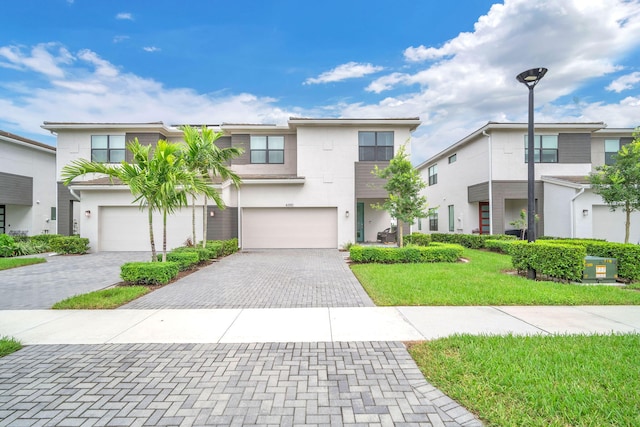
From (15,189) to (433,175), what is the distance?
29380 millimetres

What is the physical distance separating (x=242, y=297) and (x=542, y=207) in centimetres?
1726

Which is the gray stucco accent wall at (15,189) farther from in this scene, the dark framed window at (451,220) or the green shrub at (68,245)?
the dark framed window at (451,220)

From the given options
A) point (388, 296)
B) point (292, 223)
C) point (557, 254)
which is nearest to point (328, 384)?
point (388, 296)

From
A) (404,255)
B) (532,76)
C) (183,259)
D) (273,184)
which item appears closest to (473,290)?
(404,255)

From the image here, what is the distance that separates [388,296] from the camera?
6.18 meters

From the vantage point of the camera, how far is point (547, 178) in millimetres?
15539

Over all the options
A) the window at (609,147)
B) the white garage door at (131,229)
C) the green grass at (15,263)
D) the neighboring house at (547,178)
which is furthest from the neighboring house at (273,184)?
the window at (609,147)

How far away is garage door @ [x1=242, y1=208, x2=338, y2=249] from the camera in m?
16.2

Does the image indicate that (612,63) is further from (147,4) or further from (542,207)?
(147,4)

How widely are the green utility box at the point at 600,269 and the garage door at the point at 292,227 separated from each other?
423 inches

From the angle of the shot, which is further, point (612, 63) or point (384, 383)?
point (612, 63)

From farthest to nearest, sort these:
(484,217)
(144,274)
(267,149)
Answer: (484,217) → (267,149) → (144,274)

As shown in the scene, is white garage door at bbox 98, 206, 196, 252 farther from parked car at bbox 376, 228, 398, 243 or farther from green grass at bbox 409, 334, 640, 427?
green grass at bbox 409, 334, 640, 427

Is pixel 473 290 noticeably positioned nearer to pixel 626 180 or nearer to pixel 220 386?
pixel 220 386
